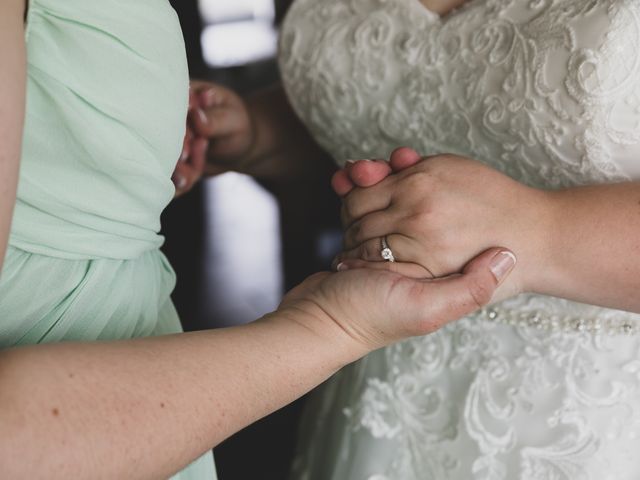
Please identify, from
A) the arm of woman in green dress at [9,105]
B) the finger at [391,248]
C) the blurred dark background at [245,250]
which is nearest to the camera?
the arm of woman in green dress at [9,105]

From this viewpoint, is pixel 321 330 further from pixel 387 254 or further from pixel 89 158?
pixel 89 158

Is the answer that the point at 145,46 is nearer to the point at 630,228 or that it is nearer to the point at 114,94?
the point at 114,94

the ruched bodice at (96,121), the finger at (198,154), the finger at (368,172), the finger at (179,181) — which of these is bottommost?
the finger at (179,181)

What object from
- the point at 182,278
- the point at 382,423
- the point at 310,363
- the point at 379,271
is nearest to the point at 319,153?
the point at 382,423

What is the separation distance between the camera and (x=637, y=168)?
3.24 ft

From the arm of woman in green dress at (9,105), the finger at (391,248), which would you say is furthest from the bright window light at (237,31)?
the arm of woman in green dress at (9,105)

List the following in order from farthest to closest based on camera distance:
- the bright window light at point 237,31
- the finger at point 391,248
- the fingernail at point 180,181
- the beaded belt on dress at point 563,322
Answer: the bright window light at point 237,31 < the fingernail at point 180,181 < the beaded belt on dress at point 563,322 < the finger at point 391,248

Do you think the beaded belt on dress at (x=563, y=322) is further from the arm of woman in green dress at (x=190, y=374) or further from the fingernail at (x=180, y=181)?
the fingernail at (x=180, y=181)

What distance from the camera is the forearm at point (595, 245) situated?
91 cm

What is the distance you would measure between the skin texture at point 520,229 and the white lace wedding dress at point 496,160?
1.3 inches

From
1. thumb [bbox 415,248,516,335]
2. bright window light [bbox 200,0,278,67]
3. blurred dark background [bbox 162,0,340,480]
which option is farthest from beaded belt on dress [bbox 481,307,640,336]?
bright window light [bbox 200,0,278,67]

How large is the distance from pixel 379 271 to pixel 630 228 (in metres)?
0.31

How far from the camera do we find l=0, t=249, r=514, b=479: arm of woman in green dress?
2.01 feet

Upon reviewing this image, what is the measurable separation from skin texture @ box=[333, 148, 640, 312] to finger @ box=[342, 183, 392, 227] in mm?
16
